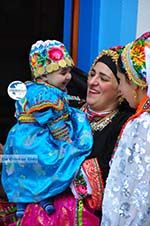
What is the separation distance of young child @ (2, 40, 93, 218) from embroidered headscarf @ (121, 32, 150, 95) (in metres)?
0.47

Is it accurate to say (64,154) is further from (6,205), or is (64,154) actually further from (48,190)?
(6,205)

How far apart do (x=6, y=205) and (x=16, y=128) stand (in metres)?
0.51

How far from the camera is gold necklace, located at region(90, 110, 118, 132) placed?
2346 millimetres

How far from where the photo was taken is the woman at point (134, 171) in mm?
1720

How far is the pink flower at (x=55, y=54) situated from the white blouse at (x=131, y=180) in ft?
2.68

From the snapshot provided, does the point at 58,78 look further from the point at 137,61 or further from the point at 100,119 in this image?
the point at 137,61

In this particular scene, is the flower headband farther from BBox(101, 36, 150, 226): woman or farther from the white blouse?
the white blouse

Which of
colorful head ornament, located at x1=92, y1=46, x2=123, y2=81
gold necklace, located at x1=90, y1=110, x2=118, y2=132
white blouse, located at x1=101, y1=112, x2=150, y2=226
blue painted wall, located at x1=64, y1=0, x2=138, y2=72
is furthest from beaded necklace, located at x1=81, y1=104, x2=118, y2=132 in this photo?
blue painted wall, located at x1=64, y1=0, x2=138, y2=72

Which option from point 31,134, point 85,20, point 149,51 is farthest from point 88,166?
point 85,20

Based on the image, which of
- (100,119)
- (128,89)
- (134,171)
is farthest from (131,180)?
(100,119)

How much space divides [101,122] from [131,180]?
0.66 m

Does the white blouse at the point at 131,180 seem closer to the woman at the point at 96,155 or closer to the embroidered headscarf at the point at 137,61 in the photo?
the embroidered headscarf at the point at 137,61

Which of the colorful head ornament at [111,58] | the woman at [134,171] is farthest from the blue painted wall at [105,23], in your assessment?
the woman at [134,171]

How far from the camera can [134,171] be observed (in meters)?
1.73
